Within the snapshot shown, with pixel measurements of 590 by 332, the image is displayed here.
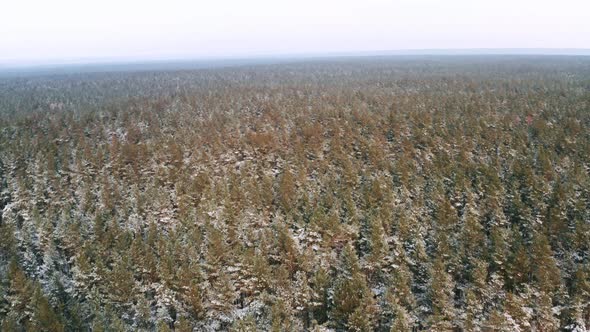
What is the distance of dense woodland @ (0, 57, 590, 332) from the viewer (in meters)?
40.9

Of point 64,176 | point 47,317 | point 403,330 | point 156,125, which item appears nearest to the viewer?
point 403,330

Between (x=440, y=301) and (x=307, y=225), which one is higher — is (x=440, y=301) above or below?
below

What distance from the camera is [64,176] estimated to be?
76.8 metres

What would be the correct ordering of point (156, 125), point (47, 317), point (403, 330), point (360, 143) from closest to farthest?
point (403, 330)
point (47, 317)
point (360, 143)
point (156, 125)

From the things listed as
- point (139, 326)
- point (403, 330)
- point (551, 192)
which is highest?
point (551, 192)

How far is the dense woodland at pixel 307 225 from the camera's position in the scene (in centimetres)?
4089

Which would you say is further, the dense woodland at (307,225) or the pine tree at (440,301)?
the dense woodland at (307,225)

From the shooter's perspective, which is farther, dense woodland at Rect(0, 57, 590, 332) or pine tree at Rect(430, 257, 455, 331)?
dense woodland at Rect(0, 57, 590, 332)

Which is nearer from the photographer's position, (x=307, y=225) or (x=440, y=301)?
(x=440, y=301)

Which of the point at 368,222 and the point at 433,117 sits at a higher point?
the point at 433,117

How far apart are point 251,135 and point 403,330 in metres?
60.6

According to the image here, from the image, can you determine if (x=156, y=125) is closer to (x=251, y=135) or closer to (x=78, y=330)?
(x=251, y=135)

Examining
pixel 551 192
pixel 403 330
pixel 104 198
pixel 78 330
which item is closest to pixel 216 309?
pixel 78 330

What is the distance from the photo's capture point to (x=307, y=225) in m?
54.4
